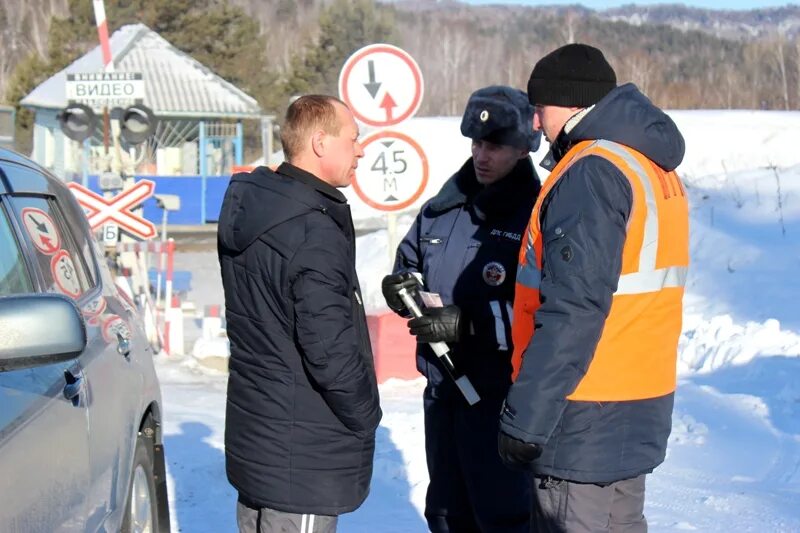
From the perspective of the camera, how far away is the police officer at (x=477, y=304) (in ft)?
13.3

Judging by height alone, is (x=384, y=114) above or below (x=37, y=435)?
above

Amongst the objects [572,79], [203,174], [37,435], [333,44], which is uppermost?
[333,44]

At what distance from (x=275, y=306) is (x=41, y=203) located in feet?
3.50

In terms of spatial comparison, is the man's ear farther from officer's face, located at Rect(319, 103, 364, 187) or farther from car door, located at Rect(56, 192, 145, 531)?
car door, located at Rect(56, 192, 145, 531)

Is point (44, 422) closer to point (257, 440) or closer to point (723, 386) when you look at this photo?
point (257, 440)

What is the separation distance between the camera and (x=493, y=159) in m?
4.18

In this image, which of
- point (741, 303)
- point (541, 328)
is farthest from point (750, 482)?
point (741, 303)

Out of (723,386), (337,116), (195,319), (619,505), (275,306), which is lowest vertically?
(195,319)

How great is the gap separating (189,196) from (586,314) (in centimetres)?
2852

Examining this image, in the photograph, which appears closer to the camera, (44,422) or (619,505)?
(44,422)

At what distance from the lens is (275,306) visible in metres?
3.39

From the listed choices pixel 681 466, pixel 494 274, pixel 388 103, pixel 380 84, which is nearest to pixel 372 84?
pixel 380 84

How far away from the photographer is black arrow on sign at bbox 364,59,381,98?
8.20 metres

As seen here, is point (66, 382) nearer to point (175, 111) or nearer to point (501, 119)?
point (501, 119)
